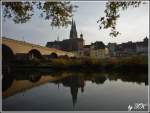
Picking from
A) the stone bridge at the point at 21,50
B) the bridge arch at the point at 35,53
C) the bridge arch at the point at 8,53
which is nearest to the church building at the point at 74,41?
the stone bridge at the point at 21,50

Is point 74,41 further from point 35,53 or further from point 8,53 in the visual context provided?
point 35,53

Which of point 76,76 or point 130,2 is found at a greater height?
point 130,2

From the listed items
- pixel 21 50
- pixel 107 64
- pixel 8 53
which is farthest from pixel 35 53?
pixel 107 64

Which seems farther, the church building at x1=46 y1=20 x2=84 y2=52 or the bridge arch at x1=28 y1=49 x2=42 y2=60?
the bridge arch at x1=28 y1=49 x2=42 y2=60

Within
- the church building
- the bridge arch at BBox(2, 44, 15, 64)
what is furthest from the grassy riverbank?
the bridge arch at BBox(2, 44, 15, 64)

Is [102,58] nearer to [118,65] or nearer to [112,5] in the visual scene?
[118,65]

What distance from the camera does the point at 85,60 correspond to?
794 cm

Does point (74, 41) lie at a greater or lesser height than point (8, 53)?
greater

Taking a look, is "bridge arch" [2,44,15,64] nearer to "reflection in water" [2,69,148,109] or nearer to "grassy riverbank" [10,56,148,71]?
"grassy riverbank" [10,56,148,71]

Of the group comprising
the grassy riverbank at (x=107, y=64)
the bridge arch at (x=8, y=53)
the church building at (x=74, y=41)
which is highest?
the church building at (x=74, y=41)

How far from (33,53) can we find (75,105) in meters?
10.1

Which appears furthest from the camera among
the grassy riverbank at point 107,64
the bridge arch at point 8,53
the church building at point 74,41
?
the bridge arch at point 8,53

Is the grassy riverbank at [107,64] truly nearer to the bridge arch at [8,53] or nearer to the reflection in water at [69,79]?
the reflection in water at [69,79]

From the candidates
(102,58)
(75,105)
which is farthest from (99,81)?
(75,105)
